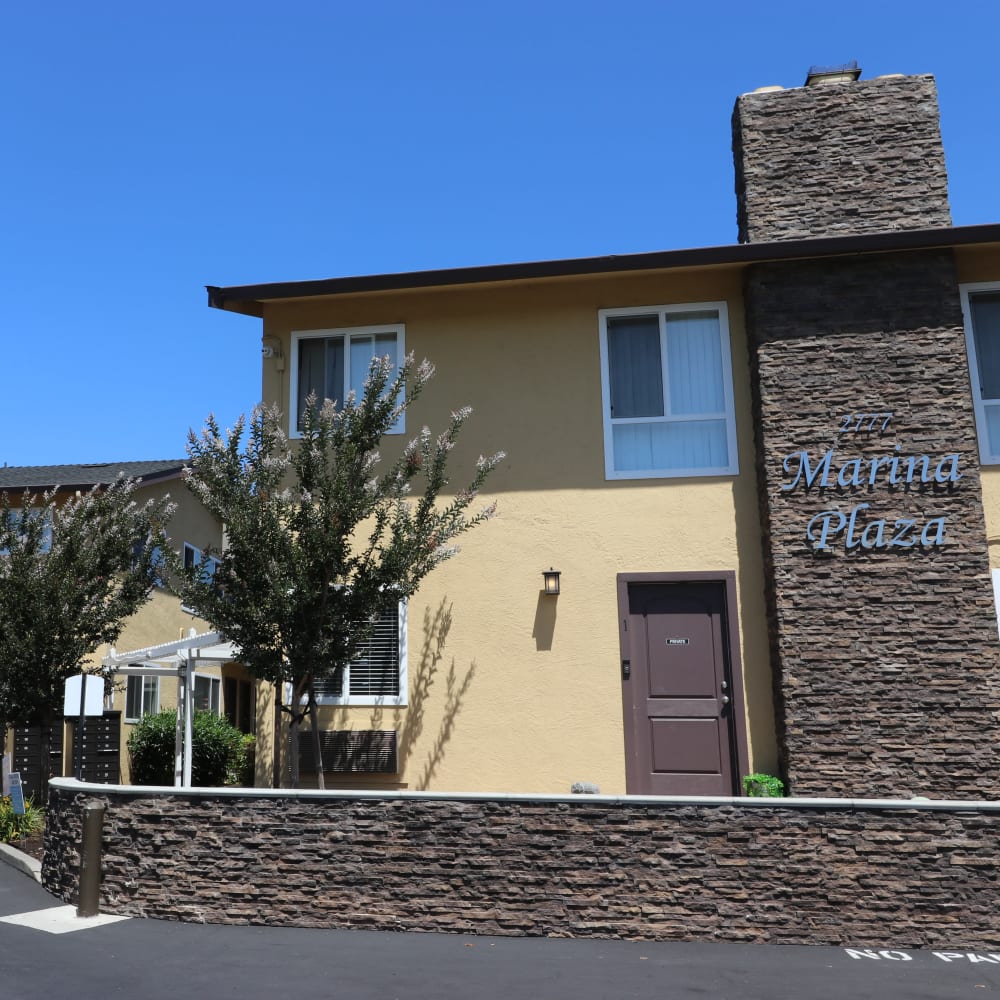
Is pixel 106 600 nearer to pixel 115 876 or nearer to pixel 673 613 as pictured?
pixel 115 876

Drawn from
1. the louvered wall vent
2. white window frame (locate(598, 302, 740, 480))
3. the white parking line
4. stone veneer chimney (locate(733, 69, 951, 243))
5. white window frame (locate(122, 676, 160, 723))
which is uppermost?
stone veneer chimney (locate(733, 69, 951, 243))

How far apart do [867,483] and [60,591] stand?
9681mm

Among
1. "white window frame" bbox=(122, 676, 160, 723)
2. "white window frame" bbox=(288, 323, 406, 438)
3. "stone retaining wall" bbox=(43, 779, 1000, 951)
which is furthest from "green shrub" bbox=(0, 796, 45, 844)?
"white window frame" bbox=(122, 676, 160, 723)

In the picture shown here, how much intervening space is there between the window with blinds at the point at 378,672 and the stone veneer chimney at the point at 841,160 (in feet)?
18.9

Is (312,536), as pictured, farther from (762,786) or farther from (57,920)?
(762,786)

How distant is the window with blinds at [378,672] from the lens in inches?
435

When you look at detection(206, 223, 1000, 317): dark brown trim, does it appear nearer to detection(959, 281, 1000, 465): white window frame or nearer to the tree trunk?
detection(959, 281, 1000, 465): white window frame

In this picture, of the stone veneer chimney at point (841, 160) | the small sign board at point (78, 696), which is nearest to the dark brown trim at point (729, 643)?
the stone veneer chimney at point (841, 160)

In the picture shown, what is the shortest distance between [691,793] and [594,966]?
3586 mm

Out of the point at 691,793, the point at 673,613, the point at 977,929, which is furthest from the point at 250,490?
the point at 977,929

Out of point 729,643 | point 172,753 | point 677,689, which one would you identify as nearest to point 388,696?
point 677,689

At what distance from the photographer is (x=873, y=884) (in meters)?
7.61

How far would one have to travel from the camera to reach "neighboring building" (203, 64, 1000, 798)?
10078 millimetres

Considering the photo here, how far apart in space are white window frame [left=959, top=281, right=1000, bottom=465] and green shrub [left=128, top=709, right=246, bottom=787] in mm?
11198
